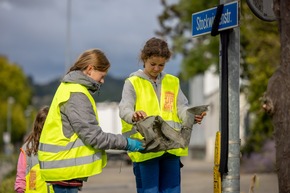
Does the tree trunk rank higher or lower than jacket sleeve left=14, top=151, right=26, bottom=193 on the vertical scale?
higher

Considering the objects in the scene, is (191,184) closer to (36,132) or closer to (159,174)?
(36,132)

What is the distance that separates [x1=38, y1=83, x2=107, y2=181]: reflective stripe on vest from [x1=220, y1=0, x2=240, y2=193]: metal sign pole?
118cm

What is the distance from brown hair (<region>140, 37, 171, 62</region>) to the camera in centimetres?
645

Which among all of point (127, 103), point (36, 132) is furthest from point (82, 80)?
point (36, 132)

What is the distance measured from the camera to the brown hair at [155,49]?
21.1 ft

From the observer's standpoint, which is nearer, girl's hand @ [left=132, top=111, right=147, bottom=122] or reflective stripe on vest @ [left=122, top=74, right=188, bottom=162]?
girl's hand @ [left=132, top=111, right=147, bottom=122]

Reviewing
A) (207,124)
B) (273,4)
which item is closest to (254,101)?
(273,4)

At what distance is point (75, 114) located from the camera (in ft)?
18.6

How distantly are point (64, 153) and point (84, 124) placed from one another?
27 cm

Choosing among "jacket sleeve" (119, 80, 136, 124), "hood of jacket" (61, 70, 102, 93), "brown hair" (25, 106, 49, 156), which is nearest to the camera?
"hood of jacket" (61, 70, 102, 93)

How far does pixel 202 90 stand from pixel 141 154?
52.3m

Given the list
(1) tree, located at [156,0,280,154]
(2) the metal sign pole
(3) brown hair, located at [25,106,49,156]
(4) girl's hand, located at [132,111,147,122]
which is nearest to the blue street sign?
(2) the metal sign pole

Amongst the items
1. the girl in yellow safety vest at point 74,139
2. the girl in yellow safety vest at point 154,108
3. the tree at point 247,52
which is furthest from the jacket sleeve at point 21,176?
the tree at point 247,52

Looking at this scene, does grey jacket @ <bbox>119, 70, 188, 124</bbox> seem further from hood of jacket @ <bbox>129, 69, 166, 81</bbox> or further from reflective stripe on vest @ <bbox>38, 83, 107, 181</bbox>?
reflective stripe on vest @ <bbox>38, 83, 107, 181</bbox>
